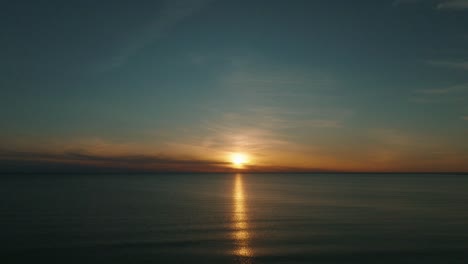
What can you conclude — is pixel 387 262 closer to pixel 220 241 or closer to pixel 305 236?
pixel 305 236

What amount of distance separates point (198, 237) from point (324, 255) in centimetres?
1055

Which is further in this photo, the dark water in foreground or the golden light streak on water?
the golden light streak on water

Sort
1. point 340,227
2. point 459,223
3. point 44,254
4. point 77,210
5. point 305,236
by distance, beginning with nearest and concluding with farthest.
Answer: point 44,254 < point 305,236 < point 340,227 < point 459,223 < point 77,210

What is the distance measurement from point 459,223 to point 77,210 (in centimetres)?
4481

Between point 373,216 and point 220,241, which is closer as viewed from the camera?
point 220,241

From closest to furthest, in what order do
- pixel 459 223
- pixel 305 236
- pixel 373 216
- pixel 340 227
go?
pixel 305 236 → pixel 340 227 → pixel 459 223 → pixel 373 216

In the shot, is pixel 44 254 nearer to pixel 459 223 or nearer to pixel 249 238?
pixel 249 238

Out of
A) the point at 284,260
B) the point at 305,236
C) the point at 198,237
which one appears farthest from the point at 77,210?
the point at 284,260

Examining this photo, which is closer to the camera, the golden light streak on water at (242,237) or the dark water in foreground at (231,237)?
the dark water in foreground at (231,237)

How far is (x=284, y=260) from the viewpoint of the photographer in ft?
75.6

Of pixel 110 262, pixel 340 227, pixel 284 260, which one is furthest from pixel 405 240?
pixel 110 262

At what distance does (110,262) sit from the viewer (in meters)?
22.3

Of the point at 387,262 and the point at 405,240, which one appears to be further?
the point at 405,240

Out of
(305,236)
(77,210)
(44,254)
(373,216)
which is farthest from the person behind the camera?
(77,210)
